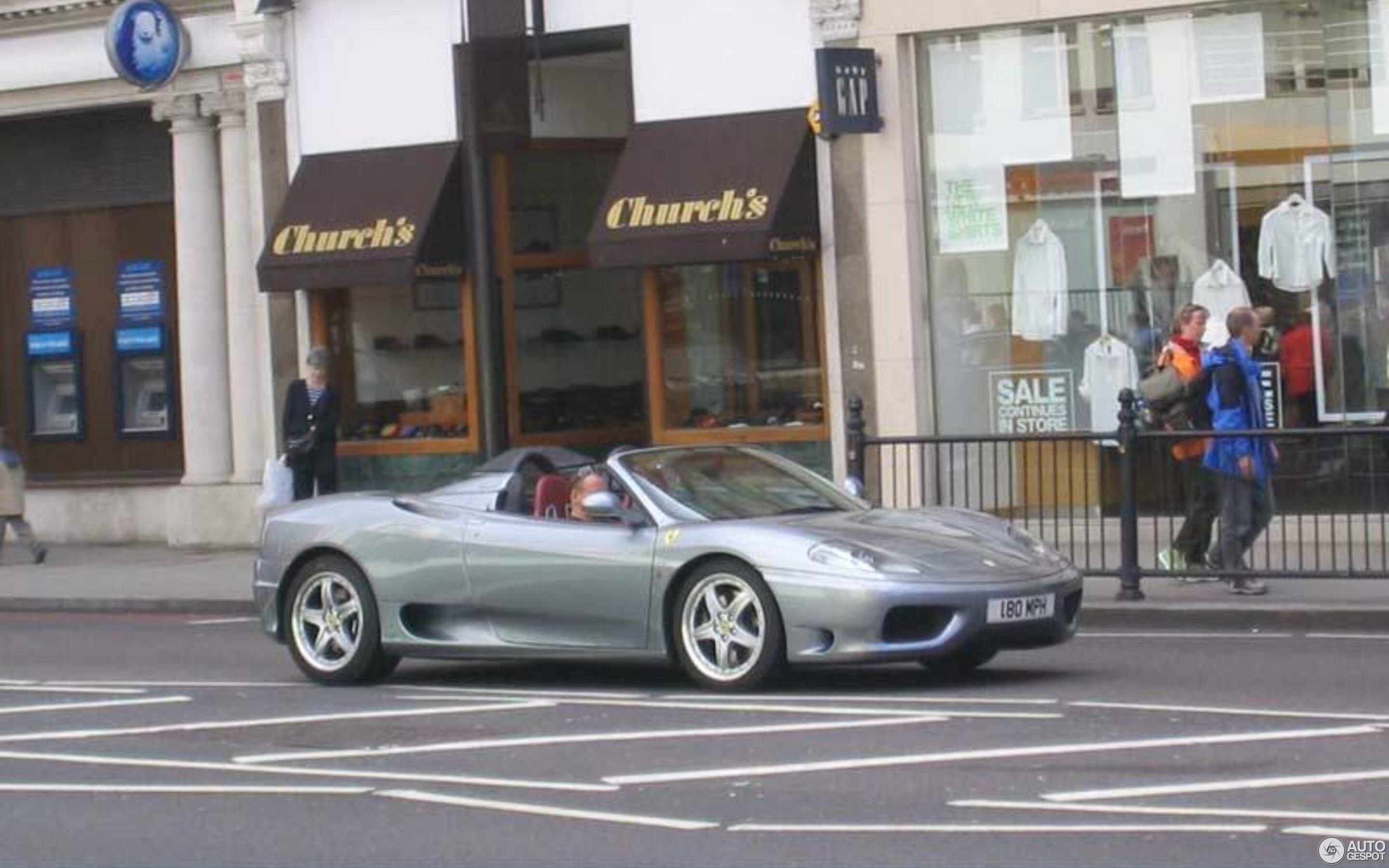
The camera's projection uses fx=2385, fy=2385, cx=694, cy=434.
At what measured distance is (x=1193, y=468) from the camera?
53.5ft

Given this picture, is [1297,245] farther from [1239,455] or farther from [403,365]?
[403,365]

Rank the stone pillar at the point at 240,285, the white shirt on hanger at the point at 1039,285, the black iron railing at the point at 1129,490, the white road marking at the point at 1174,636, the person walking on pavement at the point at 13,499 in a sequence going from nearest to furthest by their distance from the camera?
the white road marking at the point at 1174,636 < the black iron railing at the point at 1129,490 < the white shirt on hanger at the point at 1039,285 < the person walking on pavement at the point at 13,499 < the stone pillar at the point at 240,285

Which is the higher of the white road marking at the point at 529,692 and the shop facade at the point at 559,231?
the shop facade at the point at 559,231

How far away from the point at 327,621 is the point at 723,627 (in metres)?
2.65

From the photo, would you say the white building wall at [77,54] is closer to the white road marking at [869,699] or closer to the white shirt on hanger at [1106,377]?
the white shirt on hanger at [1106,377]

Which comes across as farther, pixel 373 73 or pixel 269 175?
pixel 269 175

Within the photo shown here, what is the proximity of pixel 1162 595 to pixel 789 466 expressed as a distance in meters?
4.09

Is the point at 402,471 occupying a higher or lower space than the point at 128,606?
higher

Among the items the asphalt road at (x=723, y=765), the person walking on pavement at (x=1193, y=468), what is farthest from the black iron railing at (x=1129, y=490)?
the asphalt road at (x=723, y=765)

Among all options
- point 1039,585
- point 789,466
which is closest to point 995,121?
point 789,466

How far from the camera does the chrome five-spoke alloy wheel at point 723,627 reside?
38.3ft

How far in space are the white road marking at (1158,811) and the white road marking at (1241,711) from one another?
2278 millimetres

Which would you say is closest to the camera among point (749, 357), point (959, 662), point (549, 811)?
point (549, 811)

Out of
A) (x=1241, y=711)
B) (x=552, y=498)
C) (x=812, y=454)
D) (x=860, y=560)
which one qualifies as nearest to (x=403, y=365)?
(x=812, y=454)
